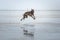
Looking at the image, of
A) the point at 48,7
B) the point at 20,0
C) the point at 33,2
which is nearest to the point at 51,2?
the point at 48,7

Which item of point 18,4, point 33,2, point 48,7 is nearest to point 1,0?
point 18,4

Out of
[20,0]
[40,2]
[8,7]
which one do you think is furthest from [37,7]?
[8,7]

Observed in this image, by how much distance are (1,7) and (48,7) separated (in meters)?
1.06

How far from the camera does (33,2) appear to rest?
371 cm

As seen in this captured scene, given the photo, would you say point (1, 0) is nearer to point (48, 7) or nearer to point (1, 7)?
point (1, 7)

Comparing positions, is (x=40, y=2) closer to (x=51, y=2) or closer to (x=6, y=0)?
(x=51, y=2)

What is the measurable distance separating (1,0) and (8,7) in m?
0.25

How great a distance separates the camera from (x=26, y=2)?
3730 mm

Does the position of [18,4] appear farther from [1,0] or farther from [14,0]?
[1,0]

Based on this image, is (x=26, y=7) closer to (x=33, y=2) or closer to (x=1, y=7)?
(x=33, y=2)

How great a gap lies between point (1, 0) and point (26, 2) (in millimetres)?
588

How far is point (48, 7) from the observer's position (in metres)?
3.72

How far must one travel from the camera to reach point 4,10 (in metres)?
3.87

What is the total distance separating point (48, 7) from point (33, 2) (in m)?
0.35
